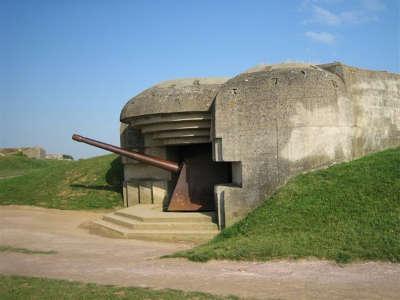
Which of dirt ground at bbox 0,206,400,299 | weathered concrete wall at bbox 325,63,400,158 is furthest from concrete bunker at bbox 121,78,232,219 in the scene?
weathered concrete wall at bbox 325,63,400,158

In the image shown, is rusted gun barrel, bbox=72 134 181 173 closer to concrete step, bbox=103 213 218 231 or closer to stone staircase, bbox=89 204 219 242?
stone staircase, bbox=89 204 219 242

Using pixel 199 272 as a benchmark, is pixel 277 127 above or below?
above

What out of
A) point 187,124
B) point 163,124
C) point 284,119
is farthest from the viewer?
point 163,124

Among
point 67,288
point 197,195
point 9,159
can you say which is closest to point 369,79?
point 197,195

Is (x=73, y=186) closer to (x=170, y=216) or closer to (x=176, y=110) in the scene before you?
(x=176, y=110)

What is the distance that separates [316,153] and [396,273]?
3.60m

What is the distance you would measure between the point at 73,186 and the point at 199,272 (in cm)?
1051

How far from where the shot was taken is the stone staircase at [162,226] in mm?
8625

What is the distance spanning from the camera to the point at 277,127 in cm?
837

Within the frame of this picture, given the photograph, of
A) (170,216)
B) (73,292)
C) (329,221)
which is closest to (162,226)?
(170,216)

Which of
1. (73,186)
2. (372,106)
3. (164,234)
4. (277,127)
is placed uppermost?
(372,106)

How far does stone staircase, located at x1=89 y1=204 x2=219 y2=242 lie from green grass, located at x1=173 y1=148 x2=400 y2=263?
3.81 ft

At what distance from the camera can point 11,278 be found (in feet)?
17.7

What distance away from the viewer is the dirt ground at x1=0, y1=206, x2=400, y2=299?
460 cm
